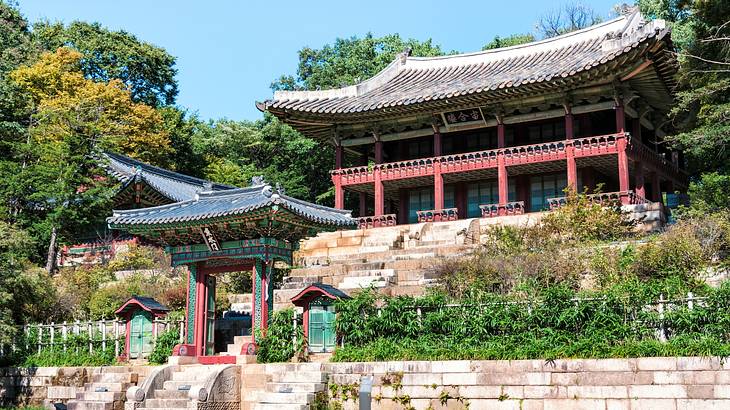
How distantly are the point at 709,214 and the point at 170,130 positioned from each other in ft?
104

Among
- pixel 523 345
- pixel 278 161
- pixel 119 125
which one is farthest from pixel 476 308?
pixel 278 161

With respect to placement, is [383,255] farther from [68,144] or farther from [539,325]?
[68,144]

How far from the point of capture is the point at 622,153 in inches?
1130

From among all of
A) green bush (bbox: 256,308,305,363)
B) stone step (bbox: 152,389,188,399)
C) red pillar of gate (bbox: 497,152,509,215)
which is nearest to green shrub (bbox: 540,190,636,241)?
red pillar of gate (bbox: 497,152,509,215)

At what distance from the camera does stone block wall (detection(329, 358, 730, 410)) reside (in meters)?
14.2

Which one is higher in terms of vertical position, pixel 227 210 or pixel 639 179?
pixel 639 179

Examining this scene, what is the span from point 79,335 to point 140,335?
6.81 feet

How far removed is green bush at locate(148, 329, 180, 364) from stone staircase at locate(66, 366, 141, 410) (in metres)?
0.92

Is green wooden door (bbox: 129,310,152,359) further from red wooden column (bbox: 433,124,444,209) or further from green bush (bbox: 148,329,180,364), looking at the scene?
red wooden column (bbox: 433,124,444,209)

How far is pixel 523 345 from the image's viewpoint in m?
16.1

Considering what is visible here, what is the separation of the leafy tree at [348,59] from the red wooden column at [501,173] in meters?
17.2

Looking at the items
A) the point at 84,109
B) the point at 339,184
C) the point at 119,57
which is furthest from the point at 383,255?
the point at 119,57

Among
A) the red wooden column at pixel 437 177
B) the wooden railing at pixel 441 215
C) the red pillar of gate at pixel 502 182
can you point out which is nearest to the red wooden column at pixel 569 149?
the red pillar of gate at pixel 502 182

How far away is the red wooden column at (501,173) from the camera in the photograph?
1157 inches
